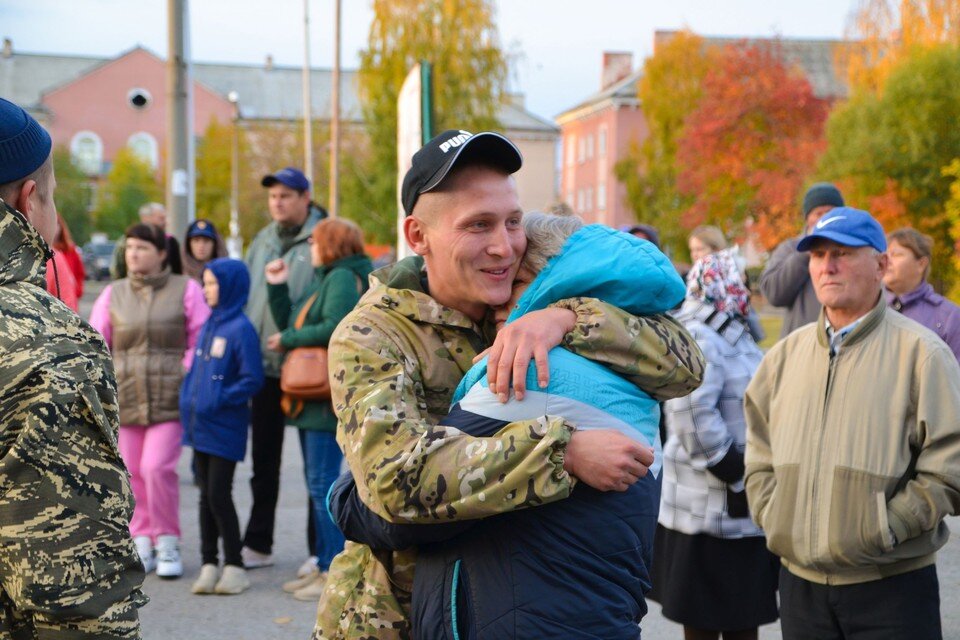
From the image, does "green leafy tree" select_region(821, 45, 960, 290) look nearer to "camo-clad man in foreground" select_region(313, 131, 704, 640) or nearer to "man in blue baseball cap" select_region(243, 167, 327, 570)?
"man in blue baseball cap" select_region(243, 167, 327, 570)

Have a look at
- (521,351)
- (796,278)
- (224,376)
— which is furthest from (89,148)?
(521,351)

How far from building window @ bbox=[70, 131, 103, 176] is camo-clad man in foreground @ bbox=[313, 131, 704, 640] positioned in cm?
8984

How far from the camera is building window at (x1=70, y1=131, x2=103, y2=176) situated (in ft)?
287

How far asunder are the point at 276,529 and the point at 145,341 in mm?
2013

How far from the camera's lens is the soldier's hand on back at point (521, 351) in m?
2.22

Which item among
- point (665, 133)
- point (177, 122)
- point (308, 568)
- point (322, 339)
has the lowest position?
point (308, 568)

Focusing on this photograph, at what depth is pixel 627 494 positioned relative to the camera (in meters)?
2.32

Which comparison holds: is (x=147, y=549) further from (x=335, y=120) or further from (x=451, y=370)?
(x=335, y=120)

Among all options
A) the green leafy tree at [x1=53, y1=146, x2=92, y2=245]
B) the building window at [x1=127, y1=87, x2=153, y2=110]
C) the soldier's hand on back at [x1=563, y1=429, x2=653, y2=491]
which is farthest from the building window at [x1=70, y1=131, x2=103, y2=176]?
the soldier's hand on back at [x1=563, y1=429, x2=653, y2=491]

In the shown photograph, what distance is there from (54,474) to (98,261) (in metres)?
57.3

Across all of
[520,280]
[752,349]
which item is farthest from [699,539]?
[520,280]

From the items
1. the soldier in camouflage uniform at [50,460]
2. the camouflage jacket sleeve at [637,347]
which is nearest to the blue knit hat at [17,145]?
the soldier in camouflage uniform at [50,460]

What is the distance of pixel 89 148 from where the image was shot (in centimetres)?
8894

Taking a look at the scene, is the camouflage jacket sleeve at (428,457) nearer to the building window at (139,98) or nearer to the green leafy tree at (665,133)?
the green leafy tree at (665,133)
